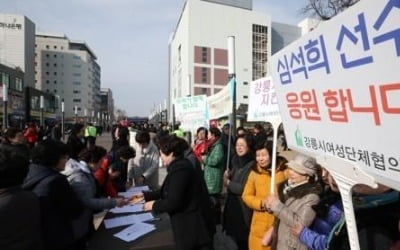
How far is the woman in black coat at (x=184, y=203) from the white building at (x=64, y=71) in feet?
410

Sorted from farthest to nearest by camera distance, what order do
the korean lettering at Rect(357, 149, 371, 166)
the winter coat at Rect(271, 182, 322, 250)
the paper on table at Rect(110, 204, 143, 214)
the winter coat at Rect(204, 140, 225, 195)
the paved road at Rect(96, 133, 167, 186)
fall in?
the paved road at Rect(96, 133, 167, 186), the winter coat at Rect(204, 140, 225, 195), the paper on table at Rect(110, 204, 143, 214), the winter coat at Rect(271, 182, 322, 250), the korean lettering at Rect(357, 149, 371, 166)

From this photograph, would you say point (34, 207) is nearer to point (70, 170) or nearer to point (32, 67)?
point (70, 170)

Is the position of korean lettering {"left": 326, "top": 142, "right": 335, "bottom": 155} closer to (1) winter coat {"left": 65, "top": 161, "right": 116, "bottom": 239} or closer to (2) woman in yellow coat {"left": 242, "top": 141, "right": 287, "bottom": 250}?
(2) woman in yellow coat {"left": 242, "top": 141, "right": 287, "bottom": 250}

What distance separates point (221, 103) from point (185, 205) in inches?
182

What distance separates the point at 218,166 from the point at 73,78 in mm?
129178

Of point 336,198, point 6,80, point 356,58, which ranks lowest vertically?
point 336,198

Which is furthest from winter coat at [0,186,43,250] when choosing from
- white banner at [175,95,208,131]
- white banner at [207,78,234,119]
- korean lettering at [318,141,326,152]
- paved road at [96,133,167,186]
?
paved road at [96,133,167,186]

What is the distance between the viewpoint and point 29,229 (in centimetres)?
266

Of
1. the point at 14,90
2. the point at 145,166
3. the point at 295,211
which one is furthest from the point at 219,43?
the point at 295,211

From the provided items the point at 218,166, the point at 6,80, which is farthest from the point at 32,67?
the point at 218,166

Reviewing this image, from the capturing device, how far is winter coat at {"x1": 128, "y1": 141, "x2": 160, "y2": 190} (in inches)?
277

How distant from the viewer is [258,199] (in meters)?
3.88

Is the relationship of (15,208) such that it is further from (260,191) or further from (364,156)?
(260,191)

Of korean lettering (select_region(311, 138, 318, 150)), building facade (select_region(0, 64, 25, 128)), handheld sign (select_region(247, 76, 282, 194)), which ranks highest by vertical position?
building facade (select_region(0, 64, 25, 128))
